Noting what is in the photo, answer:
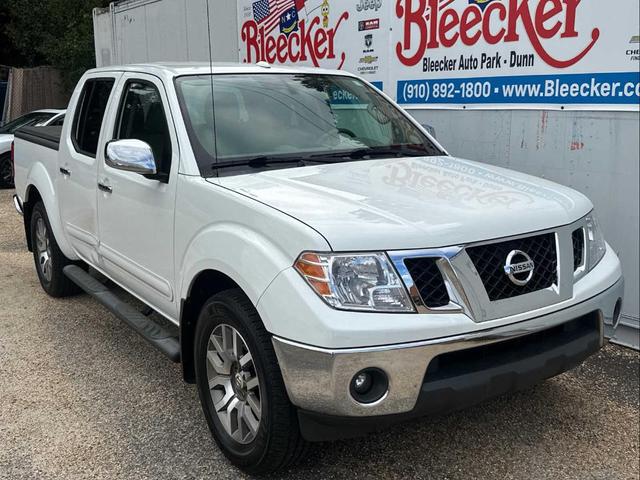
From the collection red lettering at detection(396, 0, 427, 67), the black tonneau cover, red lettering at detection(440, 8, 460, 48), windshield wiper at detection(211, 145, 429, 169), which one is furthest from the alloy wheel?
red lettering at detection(396, 0, 427, 67)

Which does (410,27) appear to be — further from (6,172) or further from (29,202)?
(6,172)

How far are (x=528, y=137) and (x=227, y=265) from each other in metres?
3.09

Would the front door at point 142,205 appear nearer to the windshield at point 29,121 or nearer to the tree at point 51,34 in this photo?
the windshield at point 29,121

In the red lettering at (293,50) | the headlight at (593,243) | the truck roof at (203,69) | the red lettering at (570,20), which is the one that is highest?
the red lettering at (293,50)

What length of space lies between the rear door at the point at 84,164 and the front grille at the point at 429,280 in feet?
8.37

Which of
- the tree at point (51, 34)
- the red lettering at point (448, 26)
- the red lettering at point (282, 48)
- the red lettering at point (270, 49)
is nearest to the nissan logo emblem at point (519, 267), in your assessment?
the red lettering at point (448, 26)

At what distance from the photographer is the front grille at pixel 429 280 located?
252cm

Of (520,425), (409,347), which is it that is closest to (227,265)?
(409,347)

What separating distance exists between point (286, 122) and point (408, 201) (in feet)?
3.81

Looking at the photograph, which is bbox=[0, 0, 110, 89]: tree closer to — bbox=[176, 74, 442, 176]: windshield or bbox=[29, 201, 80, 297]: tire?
bbox=[29, 201, 80, 297]: tire

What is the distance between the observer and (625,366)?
4367mm

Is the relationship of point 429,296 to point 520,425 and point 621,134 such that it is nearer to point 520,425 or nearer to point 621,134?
point 520,425

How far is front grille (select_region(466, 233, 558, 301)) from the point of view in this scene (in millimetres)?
2617

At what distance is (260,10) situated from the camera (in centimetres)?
814
